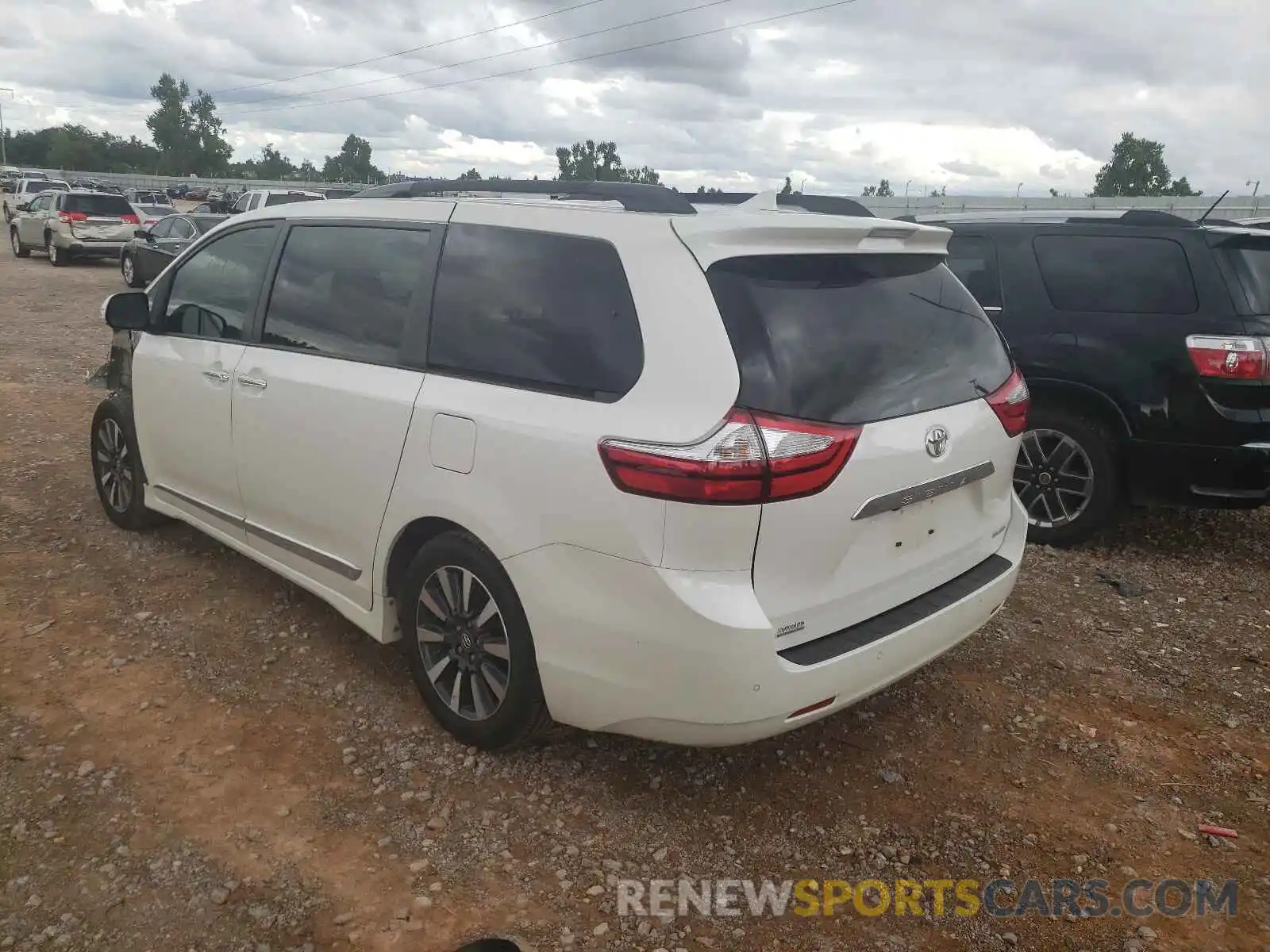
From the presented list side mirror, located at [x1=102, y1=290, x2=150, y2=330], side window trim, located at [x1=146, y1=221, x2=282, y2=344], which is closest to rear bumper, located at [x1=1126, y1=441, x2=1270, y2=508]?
side window trim, located at [x1=146, y1=221, x2=282, y2=344]

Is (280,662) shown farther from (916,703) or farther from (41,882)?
(916,703)

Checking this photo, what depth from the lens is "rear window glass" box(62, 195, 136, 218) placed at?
865 inches

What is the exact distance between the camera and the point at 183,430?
173 inches

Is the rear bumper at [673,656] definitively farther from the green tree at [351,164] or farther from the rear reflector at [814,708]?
the green tree at [351,164]

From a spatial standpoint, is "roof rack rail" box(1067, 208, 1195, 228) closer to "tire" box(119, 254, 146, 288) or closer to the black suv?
the black suv

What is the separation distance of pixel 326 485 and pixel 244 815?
3.92 ft

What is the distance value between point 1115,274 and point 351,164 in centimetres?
9838

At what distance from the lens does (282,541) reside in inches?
153

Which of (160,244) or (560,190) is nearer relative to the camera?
(560,190)

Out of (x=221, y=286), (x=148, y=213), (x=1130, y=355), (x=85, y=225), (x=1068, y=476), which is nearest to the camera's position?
(x=221, y=286)

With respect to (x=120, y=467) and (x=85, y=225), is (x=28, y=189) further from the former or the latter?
(x=120, y=467)

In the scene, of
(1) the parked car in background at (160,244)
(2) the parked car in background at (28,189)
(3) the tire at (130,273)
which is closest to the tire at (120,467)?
(1) the parked car in background at (160,244)

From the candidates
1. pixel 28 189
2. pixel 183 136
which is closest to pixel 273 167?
pixel 183 136
